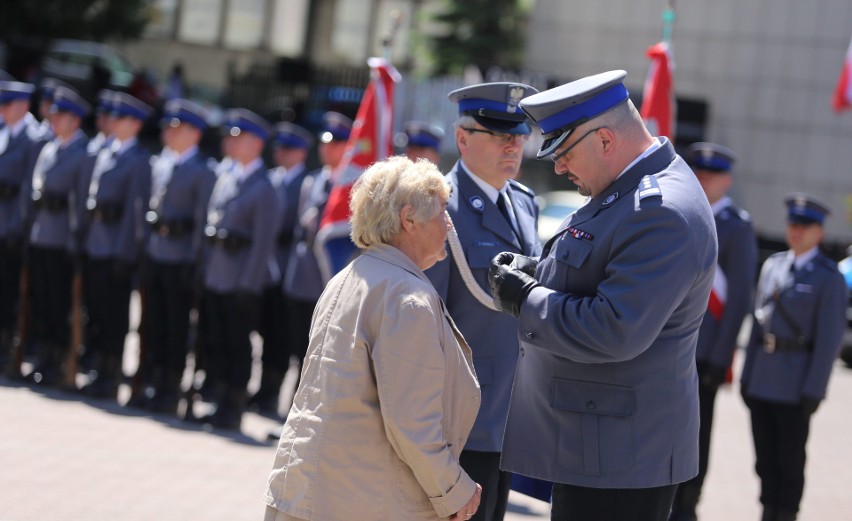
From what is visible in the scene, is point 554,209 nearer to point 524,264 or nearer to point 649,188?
point 524,264

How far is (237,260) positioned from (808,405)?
14.0 feet

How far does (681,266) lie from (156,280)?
6527 mm

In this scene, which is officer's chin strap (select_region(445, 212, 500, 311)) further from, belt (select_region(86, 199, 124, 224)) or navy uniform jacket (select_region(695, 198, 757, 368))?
belt (select_region(86, 199, 124, 224))

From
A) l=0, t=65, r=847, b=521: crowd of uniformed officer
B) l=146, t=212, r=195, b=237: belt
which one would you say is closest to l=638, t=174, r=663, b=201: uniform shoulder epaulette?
l=0, t=65, r=847, b=521: crowd of uniformed officer

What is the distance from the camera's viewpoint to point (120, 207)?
32.2ft

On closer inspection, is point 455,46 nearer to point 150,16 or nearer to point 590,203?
point 150,16

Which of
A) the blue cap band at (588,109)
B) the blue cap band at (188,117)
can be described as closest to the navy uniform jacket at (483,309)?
the blue cap band at (588,109)

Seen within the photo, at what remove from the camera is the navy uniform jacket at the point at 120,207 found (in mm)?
9719

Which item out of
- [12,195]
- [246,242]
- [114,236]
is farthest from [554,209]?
[246,242]

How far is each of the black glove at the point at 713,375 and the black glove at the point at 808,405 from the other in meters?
0.45

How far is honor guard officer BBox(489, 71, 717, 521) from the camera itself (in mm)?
3680

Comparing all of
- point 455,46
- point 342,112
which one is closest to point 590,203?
point 342,112

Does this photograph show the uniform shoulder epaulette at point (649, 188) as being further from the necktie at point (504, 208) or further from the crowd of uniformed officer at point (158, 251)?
the crowd of uniformed officer at point (158, 251)

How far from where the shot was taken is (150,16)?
31.4m
